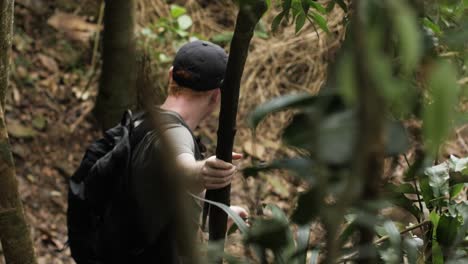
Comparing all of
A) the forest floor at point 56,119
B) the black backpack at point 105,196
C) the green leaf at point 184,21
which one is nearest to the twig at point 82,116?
the forest floor at point 56,119

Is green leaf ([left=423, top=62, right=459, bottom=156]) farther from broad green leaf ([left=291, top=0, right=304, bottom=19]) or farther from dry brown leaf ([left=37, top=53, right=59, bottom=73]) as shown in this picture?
dry brown leaf ([left=37, top=53, right=59, bottom=73])

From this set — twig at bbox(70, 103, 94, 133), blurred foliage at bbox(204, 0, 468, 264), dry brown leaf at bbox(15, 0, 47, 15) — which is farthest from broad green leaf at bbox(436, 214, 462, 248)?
dry brown leaf at bbox(15, 0, 47, 15)

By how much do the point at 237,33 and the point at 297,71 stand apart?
4240 mm

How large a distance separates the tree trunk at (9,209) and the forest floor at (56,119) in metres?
2.29

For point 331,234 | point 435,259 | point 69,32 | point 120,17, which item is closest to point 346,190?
point 331,234

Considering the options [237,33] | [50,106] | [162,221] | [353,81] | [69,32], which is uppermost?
[353,81]

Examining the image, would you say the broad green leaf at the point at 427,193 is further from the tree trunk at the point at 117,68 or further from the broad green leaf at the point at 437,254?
the tree trunk at the point at 117,68

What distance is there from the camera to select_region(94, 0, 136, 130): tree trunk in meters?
3.97

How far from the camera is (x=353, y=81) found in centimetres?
56

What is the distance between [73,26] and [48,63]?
0.34m

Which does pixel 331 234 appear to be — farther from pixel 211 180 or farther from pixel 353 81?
pixel 211 180

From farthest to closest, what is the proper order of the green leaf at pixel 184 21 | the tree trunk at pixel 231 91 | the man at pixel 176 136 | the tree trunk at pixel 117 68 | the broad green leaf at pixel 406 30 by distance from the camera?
1. the green leaf at pixel 184 21
2. the tree trunk at pixel 117 68
3. the man at pixel 176 136
4. the tree trunk at pixel 231 91
5. the broad green leaf at pixel 406 30

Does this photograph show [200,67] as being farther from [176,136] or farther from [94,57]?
[94,57]

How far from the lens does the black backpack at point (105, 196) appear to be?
7.64ft
